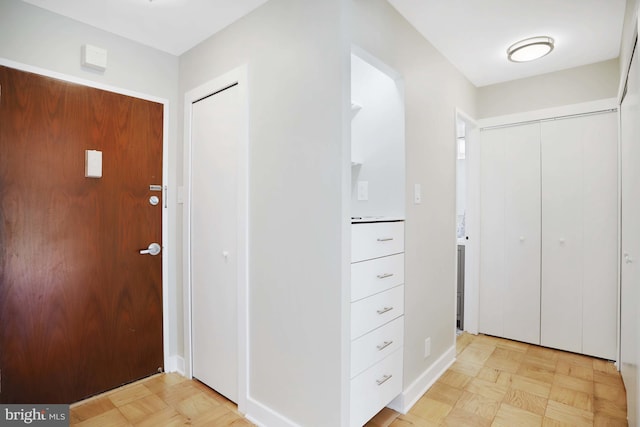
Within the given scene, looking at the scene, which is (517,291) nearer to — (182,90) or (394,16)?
(394,16)

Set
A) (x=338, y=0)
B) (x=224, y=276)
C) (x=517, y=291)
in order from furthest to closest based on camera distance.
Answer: (x=517, y=291), (x=224, y=276), (x=338, y=0)

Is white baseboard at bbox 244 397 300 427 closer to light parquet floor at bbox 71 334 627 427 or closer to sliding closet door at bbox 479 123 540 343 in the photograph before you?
light parquet floor at bbox 71 334 627 427

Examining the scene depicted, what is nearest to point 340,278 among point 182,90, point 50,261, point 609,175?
point 50,261

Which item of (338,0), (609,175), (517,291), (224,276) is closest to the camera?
(338,0)

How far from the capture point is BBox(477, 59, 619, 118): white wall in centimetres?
260

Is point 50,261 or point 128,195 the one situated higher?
point 128,195

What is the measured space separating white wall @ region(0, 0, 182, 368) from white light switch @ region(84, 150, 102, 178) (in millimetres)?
452

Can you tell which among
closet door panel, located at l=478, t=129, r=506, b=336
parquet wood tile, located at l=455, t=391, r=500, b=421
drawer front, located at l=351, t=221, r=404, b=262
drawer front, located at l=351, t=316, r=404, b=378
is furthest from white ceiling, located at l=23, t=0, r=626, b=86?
parquet wood tile, located at l=455, t=391, r=500, b=421

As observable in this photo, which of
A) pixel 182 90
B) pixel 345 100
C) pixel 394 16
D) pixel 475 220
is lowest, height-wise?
pixel 475 220

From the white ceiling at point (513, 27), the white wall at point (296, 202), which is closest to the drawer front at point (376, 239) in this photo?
the white wall at point (296, 202)

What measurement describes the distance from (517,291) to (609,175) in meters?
1.18

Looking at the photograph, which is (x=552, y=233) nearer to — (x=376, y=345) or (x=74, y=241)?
(x=376, y=345)

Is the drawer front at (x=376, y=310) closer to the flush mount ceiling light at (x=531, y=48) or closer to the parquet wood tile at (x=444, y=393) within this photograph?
the parquet wood tile at (x=444, y=393)

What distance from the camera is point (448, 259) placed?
2.53 metres
